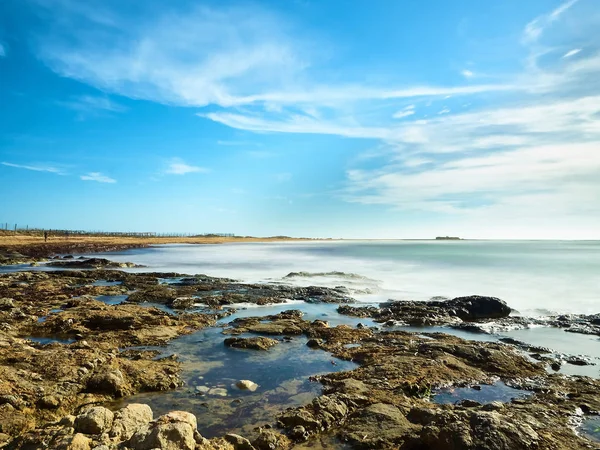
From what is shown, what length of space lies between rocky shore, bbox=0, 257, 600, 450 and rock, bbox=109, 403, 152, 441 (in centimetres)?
2

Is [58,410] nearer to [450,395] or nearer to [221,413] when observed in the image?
[221,413]

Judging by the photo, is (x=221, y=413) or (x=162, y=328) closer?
(x=221, y=413)

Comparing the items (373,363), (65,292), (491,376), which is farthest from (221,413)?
(65,292)

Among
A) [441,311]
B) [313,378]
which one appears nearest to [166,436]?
[313,378]

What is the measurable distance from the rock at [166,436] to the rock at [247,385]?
11.9ft

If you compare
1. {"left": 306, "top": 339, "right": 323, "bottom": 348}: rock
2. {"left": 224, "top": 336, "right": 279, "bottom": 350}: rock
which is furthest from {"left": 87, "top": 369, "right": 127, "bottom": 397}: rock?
{"left": 306, "top": 339, "right": 323, "bottom": 348}: rock

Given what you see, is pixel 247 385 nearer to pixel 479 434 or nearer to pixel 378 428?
pixel 378 428

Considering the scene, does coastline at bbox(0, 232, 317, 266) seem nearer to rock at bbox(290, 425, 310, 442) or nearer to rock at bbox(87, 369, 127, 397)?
rock at bbox(87, 369, 127, 397)

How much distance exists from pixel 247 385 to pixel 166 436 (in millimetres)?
4152

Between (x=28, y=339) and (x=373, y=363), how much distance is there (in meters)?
11.8

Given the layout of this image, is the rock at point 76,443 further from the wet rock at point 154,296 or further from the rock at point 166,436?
the wet rock at point 154,296

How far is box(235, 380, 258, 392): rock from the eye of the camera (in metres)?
9.15

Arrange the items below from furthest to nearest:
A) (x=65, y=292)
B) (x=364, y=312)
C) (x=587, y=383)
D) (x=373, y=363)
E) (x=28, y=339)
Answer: (x=65, y=292)
(x=364, y=312)
(x=28, y=339)
(x=373, y=363)
(x=587, y=383)

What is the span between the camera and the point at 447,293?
28.7 meters
